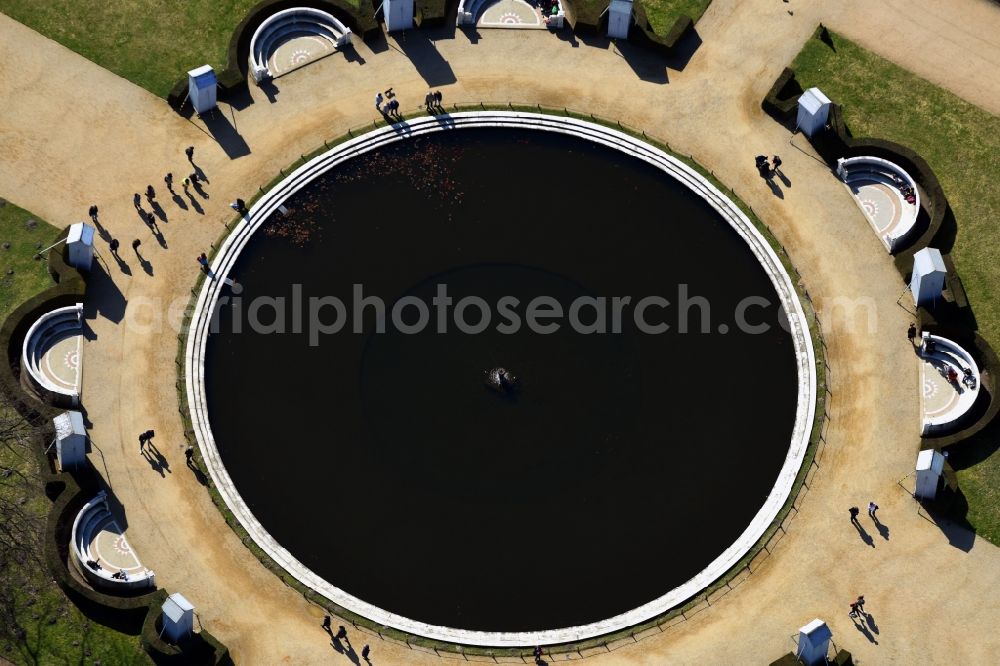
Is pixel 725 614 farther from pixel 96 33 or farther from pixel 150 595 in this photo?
pixel 96 33

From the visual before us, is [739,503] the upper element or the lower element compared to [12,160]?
upper

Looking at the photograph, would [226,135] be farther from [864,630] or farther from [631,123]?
[864,630]

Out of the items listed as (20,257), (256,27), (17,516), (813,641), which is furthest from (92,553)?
(813,641)

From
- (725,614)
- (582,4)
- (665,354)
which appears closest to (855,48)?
(582,4)

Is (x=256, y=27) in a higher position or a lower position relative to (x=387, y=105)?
lower

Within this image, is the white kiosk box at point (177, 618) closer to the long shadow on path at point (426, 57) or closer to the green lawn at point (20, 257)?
the green lawn at point (20, 257)

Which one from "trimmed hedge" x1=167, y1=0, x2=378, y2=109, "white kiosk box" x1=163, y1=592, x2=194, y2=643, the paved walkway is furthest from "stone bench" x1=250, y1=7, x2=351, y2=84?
"white kiosk box" x1=163, y1=592, x2=194, y2=643

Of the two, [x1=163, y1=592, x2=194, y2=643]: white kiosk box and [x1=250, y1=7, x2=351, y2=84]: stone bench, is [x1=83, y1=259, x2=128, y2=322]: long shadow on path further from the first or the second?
[x1=163, y1=592, x2=194, y2=643]: white kiosk box
